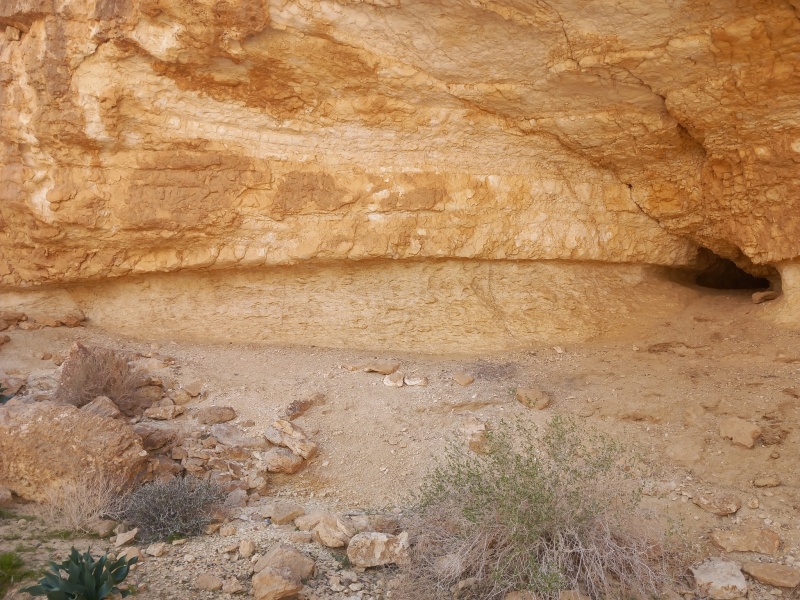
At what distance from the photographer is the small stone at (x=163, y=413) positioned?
493 centimetres

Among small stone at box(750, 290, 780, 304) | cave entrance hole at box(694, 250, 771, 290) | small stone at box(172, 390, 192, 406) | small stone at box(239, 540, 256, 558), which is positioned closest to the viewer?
small stone at box(239, 540, 256, 558)

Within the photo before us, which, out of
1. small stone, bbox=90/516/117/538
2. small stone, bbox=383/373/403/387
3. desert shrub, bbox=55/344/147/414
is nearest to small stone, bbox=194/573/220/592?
small stone, bbox=90/516/117/538

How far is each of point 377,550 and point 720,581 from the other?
1.64 m

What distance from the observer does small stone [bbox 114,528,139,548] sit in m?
3.46

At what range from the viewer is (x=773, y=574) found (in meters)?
3.26

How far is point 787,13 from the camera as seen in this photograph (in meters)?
4.13

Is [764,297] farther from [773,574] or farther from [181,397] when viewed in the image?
[181,397]

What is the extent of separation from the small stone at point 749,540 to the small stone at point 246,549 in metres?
2.39

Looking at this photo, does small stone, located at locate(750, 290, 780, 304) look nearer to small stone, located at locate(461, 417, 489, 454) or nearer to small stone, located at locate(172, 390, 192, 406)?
small stone, located at locate(461, 417, 489, 454)

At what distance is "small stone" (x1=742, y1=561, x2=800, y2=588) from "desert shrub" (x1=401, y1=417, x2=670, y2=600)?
15.9 inches

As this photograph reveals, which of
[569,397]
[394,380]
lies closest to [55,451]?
[394,380]

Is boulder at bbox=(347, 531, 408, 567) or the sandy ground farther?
the sandy ground

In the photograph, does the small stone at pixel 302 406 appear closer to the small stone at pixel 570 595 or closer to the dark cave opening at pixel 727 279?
the small stone at pixel 570 595

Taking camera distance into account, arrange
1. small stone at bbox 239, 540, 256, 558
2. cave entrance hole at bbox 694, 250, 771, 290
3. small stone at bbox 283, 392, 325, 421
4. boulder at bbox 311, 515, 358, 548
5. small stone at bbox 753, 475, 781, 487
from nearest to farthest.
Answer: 1. small stone at bbox 239, 540, 256, 558
2. boulder at bbox 311, 515, 358, 548
3. small stone at bbox 753, 475, 781, 487
4. small stone at bbox 283, 392, 325, 421
5. cave entrance hole at bbox 694, 250, 771, 290
